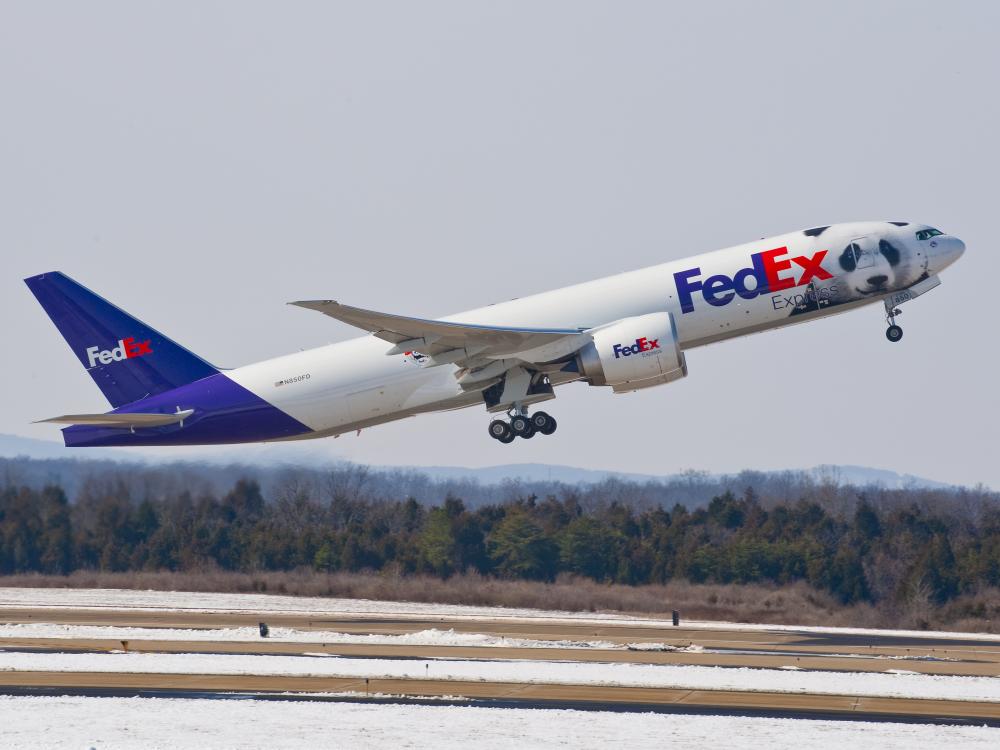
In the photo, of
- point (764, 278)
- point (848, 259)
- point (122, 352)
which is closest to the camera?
point (764, 278)

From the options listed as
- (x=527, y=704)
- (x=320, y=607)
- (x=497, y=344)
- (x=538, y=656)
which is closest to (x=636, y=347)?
(x=497, y=344)

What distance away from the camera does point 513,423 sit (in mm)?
44219

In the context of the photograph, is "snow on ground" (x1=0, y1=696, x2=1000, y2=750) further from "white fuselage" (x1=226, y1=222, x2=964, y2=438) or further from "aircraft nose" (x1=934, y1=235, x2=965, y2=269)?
"aircraft nose" (x1=934, y1=235, x2=965, y2=269)

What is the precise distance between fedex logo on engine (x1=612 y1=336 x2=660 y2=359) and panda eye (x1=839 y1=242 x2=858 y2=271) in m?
6.06

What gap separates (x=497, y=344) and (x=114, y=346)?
45.5ft

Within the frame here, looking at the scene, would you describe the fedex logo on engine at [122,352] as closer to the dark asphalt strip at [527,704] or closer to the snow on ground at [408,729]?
the dark asphalt strip at [527,704]

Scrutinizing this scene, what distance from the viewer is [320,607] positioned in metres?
55.8

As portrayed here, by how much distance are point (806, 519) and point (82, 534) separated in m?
40.7

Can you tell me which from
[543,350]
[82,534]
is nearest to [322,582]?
[82,534]

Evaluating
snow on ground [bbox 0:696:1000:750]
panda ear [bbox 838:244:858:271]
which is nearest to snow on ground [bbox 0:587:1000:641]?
panda ear [bbox 838:244:858:271]

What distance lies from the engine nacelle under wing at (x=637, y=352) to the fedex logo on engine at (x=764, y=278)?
1.50 m

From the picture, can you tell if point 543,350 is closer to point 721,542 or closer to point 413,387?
point 413,387

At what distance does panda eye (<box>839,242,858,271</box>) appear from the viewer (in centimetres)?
4053

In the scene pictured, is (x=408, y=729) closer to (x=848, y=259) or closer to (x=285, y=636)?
(x=285, y=636)
